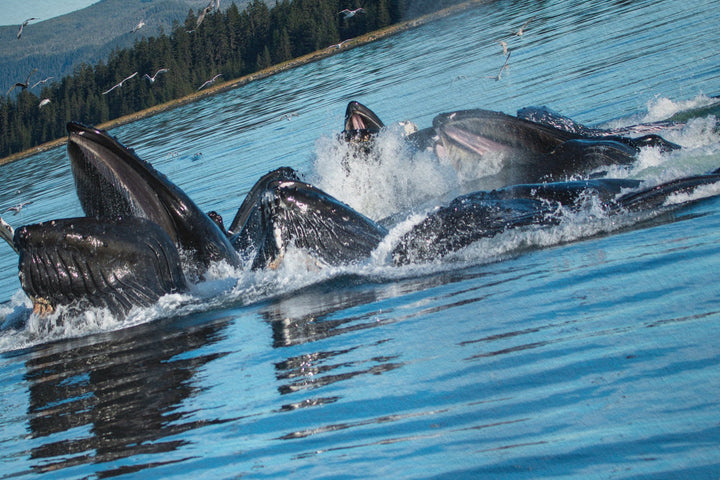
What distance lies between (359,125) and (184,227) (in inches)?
155

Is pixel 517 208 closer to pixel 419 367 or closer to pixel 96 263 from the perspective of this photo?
pixel 419 367

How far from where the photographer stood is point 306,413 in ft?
13.1

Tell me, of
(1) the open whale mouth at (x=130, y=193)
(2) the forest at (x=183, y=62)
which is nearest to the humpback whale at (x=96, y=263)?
(1) the open whale mouth at (x=130, y=193)

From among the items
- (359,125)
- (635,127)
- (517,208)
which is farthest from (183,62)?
(517,208)

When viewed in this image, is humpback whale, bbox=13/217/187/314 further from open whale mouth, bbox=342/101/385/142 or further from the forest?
the forest

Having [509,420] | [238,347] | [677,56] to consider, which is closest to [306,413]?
[509,420]

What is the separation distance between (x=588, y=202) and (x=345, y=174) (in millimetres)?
4616

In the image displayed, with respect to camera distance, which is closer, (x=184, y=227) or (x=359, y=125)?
(x=184, y=227)

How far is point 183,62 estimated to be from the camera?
107m

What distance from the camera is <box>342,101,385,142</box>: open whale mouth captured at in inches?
388

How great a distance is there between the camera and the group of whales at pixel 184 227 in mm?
6070

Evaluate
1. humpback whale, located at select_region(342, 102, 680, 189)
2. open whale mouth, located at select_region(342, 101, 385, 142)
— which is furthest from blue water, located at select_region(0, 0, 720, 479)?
open whale mouth, located at select_region(342, 101, 385, 142)

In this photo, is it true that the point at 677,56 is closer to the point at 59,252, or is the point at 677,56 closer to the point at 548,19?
the point at 59,252

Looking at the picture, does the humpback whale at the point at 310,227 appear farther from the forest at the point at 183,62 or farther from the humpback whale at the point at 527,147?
the forest at the point at 183,62
